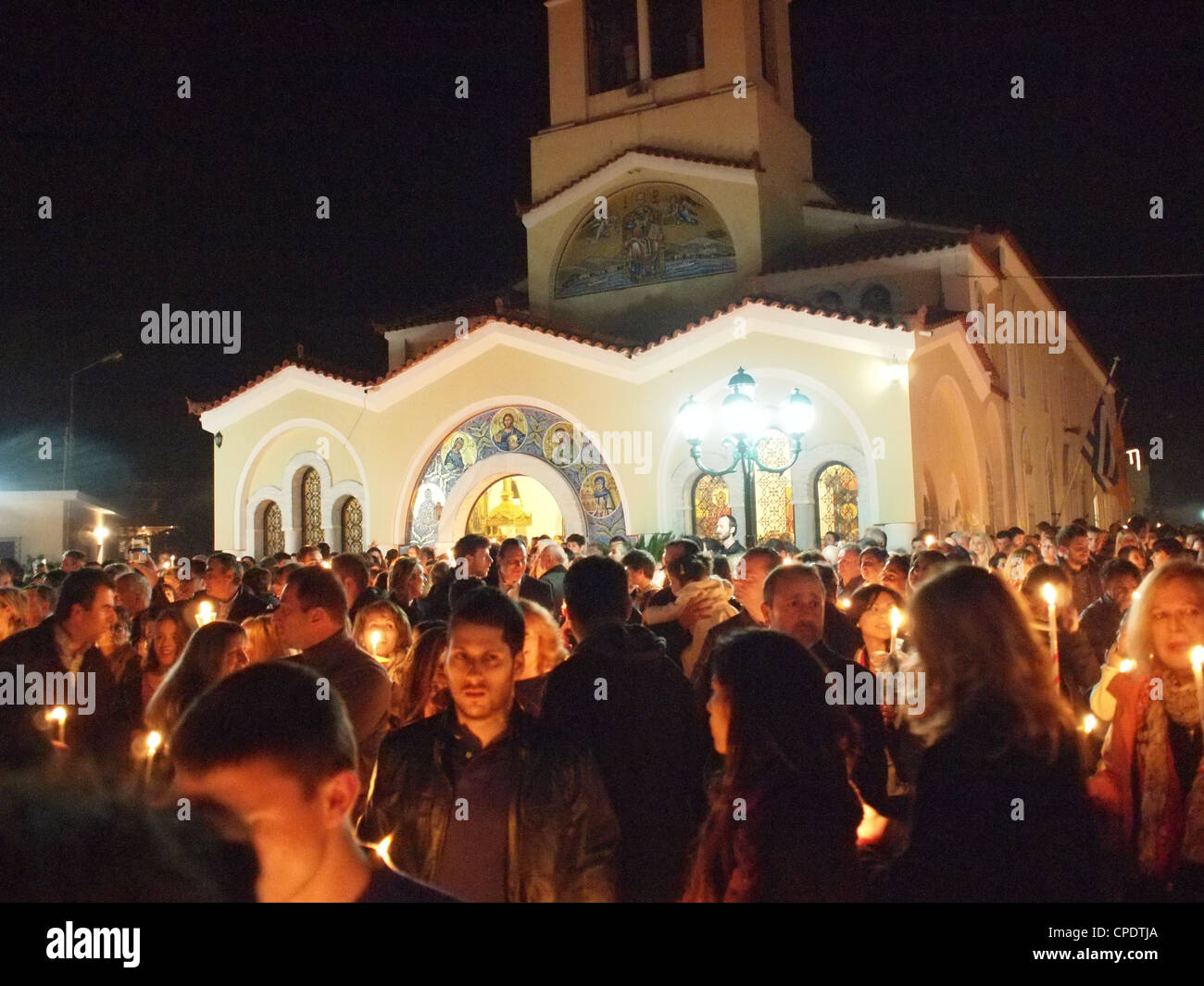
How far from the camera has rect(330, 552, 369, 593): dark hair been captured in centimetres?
745

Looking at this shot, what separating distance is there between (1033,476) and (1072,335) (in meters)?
9.39

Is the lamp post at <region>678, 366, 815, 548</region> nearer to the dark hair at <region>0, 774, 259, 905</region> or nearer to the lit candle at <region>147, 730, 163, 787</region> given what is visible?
the lit candle at <region>147, 730, 163, 787</region>

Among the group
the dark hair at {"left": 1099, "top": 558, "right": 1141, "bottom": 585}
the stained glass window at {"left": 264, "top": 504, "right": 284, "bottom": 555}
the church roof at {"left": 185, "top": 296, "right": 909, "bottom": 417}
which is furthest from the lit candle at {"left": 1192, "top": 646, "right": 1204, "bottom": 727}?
the stained glass window at {"left": 264, "top": 504, "right": 284, "bottom": 555}

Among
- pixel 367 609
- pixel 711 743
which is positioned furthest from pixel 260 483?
pixel 711 743

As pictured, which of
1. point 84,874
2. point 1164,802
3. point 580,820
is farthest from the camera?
point 1164,802

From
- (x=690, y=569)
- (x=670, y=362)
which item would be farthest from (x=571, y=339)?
(x=690, y=569)

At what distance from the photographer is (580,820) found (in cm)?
325

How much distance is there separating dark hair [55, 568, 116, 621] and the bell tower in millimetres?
17442

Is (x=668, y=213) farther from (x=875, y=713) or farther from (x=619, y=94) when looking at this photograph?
(x=875, y=713)

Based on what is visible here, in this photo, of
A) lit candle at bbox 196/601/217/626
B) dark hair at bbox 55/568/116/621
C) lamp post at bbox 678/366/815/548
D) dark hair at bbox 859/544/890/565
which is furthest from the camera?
lamp post at bbox 678/366/815/548

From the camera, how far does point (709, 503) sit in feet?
60.4

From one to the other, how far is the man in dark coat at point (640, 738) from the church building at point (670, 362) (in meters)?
10.6

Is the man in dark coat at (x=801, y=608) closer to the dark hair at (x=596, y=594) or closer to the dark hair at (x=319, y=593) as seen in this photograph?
the dark hair at (x=596, y=594)

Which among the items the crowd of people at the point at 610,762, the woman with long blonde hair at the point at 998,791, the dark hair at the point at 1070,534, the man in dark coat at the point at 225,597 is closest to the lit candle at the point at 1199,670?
the crowd of people at the point at 610,762
